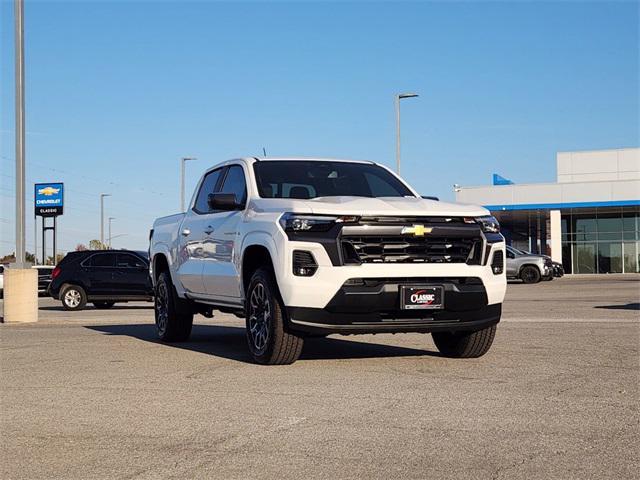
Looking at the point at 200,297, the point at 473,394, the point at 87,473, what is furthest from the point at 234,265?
the point at 87,473

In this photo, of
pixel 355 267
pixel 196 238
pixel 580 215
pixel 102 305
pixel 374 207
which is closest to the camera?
pixel 355 267

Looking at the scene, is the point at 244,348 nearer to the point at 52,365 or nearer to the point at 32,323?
the point at 52,365

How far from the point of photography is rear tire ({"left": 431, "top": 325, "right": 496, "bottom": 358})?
30.4 ft

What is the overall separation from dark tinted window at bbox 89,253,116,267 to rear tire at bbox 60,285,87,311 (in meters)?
0.79

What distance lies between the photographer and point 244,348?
10.9 metres

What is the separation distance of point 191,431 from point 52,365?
394 cm

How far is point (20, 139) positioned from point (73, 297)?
832 centimetres

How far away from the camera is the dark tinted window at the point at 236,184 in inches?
395

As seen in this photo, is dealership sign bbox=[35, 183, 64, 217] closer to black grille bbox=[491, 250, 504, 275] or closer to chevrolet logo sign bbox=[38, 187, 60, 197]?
chevrolet logo sign bbox=[38, 187, 60, 197]

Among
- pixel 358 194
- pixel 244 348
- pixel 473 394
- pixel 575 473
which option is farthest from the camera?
pixel 244 348

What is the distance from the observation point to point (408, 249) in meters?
8.48

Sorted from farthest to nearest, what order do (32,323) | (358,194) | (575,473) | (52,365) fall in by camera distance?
(32,323)
(358,194)
(52,365)
(575,473)

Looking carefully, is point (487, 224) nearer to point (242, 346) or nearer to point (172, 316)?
point (242, 346)

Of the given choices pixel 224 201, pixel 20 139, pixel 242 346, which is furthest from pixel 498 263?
pixel 20 139
